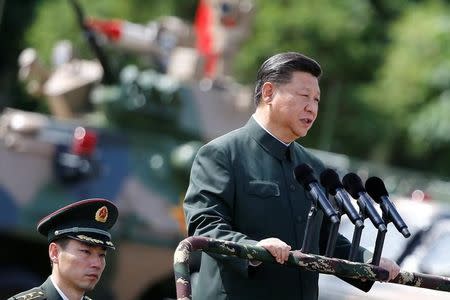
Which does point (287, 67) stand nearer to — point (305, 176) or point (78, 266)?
point (305, 176)

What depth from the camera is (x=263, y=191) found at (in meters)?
4.94

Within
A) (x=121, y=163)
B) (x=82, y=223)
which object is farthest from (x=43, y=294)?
(x=121, y=163)

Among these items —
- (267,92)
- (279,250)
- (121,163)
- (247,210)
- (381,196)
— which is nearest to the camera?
(279,250)

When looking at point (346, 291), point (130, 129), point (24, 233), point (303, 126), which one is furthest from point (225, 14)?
point (303, 126)

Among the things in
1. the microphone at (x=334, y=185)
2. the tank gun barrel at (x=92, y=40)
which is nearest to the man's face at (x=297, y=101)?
the microphone at (x=334, y=185)

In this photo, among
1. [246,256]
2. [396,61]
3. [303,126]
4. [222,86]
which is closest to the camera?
[246,256]

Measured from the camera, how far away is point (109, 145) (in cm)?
1207

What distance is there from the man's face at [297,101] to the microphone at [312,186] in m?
0.37

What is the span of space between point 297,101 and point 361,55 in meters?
19.6

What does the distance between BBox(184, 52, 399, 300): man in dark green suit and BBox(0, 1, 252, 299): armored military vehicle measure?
6304 mm

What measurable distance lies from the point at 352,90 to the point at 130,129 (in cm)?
1252

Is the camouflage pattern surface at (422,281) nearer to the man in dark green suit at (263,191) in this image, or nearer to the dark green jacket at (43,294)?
the man in dark green suit at (263,191)

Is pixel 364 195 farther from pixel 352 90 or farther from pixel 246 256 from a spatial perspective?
pixel 352 90

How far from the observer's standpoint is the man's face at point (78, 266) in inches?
183
